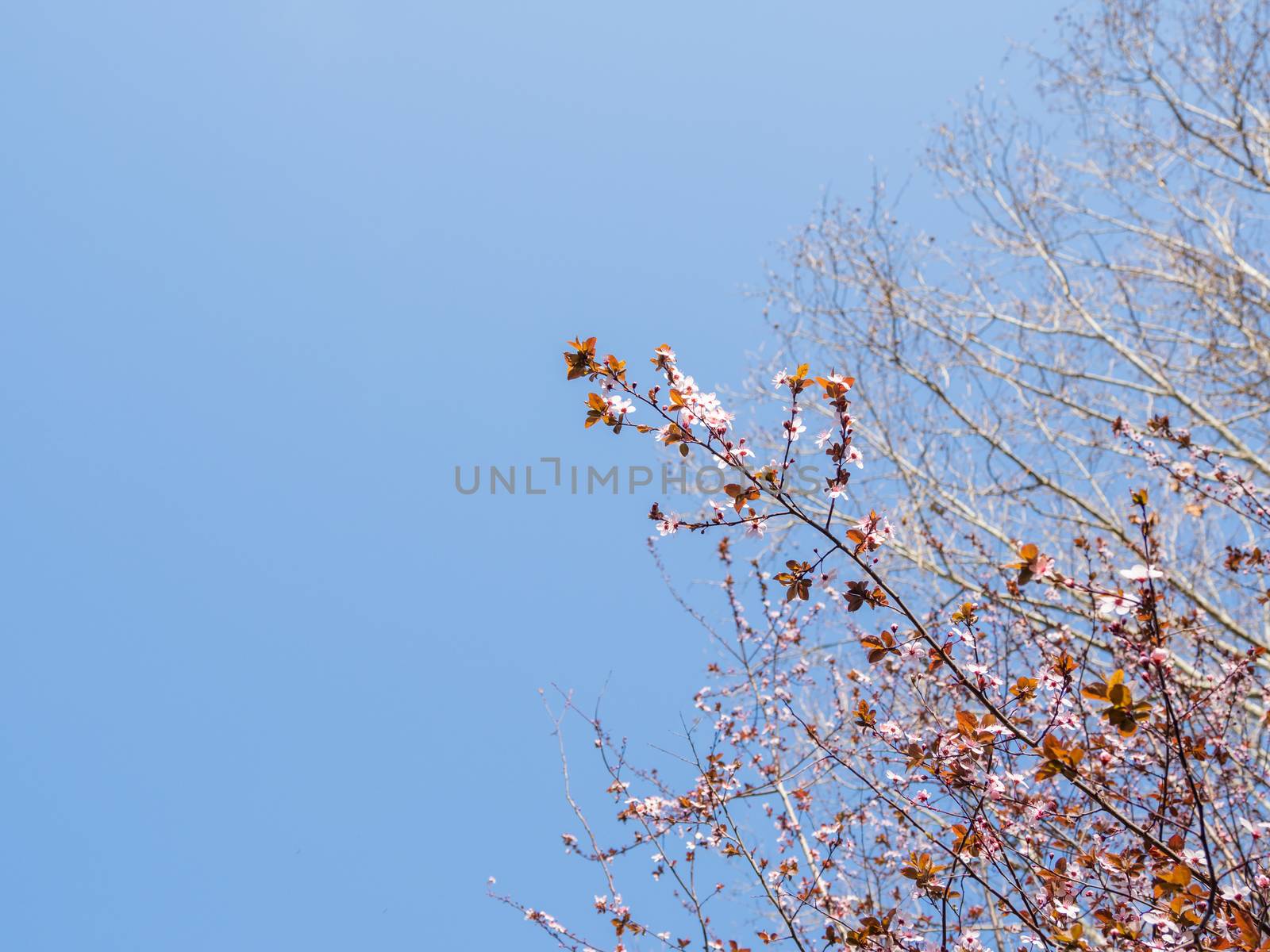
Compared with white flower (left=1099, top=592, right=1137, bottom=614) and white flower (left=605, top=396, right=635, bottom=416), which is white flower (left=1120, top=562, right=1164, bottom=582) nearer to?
white flower (left=1099, top=592, right=1137, bottom=614)

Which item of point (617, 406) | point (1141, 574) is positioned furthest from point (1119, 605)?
point (617, 406)

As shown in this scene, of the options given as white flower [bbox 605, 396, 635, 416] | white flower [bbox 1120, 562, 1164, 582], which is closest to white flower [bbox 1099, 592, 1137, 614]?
white flower [bbox 1120, 562, 1164, 582]

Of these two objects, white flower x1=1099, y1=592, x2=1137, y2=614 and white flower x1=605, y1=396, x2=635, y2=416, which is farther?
white flower x1=605, y1=396, x2=635, y2=416

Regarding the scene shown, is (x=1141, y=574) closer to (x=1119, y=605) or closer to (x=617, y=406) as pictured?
(x=1119, y=605)

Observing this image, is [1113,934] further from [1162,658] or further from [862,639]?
Answer: [862,639]

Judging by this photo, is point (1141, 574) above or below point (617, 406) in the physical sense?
below

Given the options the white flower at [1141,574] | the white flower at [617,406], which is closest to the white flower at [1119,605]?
the white flower at [1141,574]

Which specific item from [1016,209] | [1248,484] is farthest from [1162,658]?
[1016,209]

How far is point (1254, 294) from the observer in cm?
515

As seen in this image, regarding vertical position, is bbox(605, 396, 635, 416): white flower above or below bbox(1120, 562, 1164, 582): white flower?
above

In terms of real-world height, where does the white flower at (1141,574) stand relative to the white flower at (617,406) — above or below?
below

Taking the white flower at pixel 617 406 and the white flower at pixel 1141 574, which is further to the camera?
the white flower at pixel 617 406

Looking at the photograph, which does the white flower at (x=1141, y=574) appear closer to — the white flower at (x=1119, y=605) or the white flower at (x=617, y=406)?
the white flower at (x=1119, y=605)

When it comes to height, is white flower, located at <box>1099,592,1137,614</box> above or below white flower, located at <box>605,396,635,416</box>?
below
